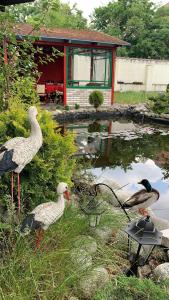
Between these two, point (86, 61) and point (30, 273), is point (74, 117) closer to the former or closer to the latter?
point (86, 61)

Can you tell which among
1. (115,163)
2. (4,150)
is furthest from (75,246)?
(115,163)

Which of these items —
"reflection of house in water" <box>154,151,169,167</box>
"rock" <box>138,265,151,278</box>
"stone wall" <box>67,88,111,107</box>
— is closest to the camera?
"rock" <box>138,265,151,278</box>

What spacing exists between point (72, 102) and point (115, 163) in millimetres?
7556

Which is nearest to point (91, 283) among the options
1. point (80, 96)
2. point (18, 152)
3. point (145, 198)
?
point (18, 152)

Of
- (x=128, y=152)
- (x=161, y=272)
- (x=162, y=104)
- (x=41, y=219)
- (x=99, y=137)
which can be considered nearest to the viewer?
(x=41, y=219)

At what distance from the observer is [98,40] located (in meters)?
14.2

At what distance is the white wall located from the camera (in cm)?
2172

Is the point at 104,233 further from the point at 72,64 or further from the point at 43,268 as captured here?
the point at 72,64

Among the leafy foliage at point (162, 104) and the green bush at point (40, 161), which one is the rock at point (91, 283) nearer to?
the green bush at point (40, 161)

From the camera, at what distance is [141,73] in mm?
22359

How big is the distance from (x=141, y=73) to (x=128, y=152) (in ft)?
48.8

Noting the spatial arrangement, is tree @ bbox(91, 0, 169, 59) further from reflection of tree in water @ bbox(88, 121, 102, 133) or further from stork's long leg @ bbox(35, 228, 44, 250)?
stork's long leg @ bbox(35, 228, 44, 250)

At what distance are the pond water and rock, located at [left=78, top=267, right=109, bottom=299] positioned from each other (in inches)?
95.8

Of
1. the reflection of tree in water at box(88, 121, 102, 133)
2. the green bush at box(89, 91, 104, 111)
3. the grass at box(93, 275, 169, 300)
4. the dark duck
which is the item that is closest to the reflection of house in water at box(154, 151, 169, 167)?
the reflection of tree in water at box(88, 121, 102, 133)
